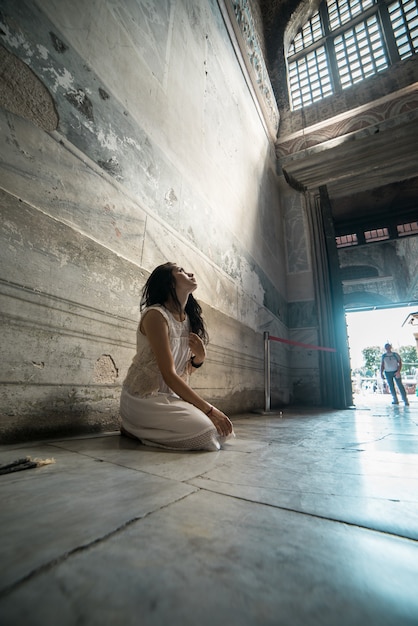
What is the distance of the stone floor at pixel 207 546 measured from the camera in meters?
0.38

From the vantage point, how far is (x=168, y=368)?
5.05 ft

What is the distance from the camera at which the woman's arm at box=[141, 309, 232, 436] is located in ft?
4.94

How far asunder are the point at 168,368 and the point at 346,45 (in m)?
10.6

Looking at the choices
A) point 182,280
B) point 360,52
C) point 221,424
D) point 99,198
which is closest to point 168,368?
point 221,424

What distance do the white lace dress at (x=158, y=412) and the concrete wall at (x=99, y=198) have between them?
44 centimetres

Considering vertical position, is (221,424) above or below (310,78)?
below

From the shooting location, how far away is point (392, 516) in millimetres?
667

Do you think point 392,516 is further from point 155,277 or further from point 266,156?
point 266,156

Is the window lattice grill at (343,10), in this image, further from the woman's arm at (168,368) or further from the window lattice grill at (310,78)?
the woman's arm at (168,368)

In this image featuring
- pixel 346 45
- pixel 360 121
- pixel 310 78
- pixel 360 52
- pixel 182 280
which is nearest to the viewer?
pixel 182 280

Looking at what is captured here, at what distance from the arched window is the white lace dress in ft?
29.0

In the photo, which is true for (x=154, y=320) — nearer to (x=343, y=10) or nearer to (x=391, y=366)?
(x=391, y=366)

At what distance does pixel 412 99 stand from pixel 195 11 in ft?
16.2

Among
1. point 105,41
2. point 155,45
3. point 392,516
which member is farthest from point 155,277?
point 155,45
